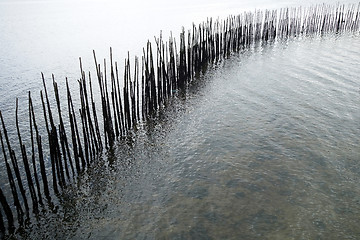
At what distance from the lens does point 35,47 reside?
655 inches

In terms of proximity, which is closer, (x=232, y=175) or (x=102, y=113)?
(x=232, y=175)

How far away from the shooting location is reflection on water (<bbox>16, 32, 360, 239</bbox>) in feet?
12.7

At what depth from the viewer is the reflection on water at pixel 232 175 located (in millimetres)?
3879

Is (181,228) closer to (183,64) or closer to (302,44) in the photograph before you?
(183,64)

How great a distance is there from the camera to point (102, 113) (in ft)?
23.7

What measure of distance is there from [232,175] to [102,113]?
382 cm

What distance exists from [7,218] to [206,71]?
801 centimetres

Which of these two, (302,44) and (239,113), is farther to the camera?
(302,44)

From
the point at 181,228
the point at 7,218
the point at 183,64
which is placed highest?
the point at 183,64

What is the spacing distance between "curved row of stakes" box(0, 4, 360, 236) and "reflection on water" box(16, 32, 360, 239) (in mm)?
331

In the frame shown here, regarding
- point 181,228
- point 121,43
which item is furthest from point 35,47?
point 181,228

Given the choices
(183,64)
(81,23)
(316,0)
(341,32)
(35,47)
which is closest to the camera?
(183,64)

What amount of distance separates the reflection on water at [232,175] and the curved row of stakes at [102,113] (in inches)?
13.0

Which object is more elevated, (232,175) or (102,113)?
(102,113)
